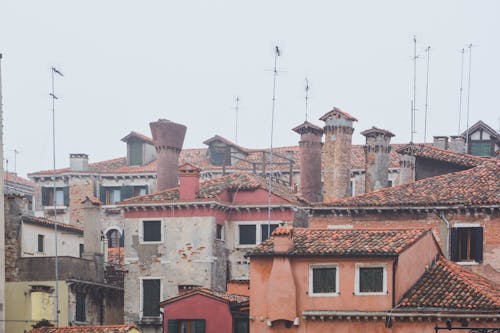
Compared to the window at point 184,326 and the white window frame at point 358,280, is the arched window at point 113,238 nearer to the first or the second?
the window at point 184,326

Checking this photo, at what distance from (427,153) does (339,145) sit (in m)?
5.78

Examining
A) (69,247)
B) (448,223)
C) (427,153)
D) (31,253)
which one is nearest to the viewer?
(448,223)

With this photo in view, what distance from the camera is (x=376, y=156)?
51562 millimetres

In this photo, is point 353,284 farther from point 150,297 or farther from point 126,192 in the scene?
point 126,192

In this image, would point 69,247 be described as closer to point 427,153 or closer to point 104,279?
point 104,279

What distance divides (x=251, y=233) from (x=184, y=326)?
8.94 metres

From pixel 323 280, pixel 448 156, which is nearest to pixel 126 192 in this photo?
pixel 448 156

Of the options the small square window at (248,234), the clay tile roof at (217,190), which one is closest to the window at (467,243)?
the clay tile roof at (217,190)

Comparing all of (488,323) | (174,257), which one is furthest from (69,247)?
(488,323)

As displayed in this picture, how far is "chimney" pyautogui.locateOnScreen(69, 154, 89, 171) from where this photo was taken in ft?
221

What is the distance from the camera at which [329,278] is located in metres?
37.5

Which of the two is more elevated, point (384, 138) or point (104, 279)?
point (384, 138)

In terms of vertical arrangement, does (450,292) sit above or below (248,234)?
above

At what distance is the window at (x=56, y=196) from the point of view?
67438 mm
